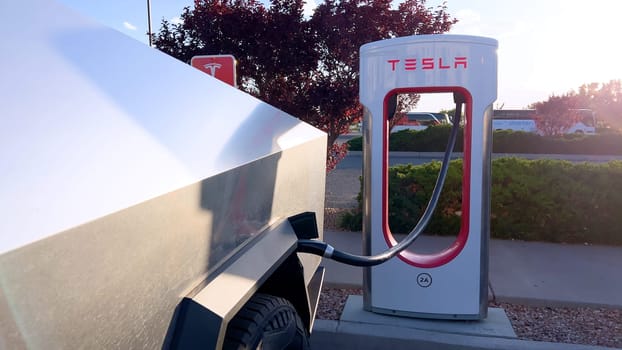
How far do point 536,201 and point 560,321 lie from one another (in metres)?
2.22

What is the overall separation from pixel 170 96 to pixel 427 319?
9.56ft

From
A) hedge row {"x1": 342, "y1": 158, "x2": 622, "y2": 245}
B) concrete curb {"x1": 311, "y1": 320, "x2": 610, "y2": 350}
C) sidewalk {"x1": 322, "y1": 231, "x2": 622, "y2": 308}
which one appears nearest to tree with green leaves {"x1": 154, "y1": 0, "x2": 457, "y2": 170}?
hedge row {"x1": 342, "y1": 158, "x2": 622, "y2": 245}

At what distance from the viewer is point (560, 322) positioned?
12.3 ft

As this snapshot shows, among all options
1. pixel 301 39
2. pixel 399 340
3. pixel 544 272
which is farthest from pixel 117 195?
pixel 301 39

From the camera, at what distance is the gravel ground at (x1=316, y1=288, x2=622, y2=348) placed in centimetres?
349

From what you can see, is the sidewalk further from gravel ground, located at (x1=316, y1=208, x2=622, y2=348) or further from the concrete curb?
the concrete curb

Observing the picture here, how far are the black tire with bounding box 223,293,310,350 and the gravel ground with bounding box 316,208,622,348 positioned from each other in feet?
6.97

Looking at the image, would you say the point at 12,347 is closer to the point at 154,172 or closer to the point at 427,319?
the point at 154,172

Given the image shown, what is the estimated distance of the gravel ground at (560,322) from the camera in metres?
3.49

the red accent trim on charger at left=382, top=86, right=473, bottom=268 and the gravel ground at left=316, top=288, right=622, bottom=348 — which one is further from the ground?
the red accent trim on charger at left=382, top=86, right=473, bottom=268

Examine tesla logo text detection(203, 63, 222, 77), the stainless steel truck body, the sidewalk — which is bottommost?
the sidewalk

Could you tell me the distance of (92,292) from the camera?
3.01ft

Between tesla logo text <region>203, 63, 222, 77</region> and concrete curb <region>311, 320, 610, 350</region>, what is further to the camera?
tesla logo text <region>203, 63, 222, 77</region>

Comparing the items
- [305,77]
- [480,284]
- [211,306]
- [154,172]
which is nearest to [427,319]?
[480,284]
